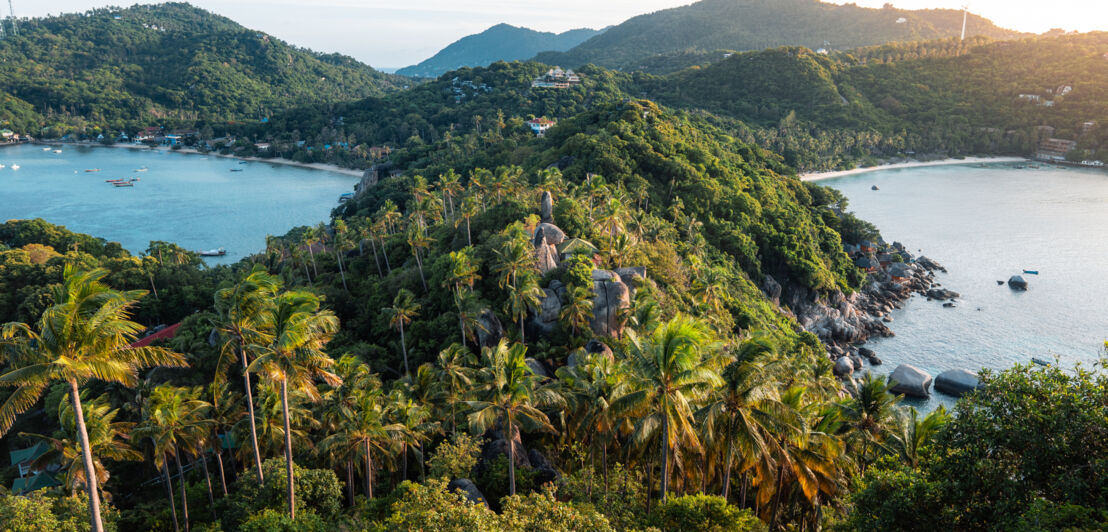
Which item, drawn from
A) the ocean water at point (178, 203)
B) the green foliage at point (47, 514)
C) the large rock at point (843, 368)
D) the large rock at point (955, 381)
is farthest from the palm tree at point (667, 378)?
the ocean water at point (178, 203)

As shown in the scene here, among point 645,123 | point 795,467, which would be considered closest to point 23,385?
point 795,467

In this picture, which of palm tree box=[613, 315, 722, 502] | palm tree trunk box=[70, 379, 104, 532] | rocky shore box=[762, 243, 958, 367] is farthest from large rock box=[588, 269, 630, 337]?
rocky shore box=[762, 243, 958, 367]

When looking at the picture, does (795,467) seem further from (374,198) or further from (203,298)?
(374,198)

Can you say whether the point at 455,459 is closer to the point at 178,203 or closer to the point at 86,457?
the point at 86,457

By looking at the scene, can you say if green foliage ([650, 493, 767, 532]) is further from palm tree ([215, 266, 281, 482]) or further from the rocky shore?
the rocky shore

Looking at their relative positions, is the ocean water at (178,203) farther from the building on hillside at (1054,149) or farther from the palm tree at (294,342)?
the building on hillside at (1054,149)

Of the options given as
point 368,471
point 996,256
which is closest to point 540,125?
point 996,256
